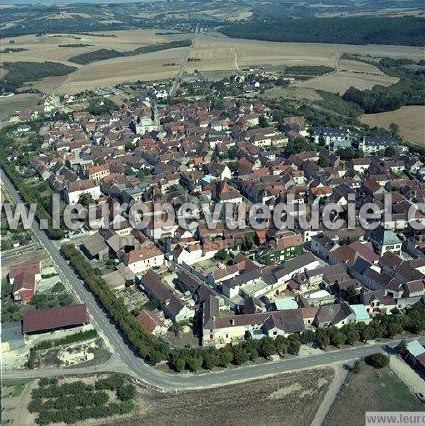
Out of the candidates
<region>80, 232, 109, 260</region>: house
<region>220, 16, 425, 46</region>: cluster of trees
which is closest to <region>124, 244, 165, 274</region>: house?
<region>80, 232, 109, 260</region>: house

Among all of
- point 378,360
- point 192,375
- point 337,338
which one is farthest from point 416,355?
point 192,375

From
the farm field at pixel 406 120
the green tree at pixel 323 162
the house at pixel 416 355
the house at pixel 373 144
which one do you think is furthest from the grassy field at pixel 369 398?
the farm field at pixel 406 120

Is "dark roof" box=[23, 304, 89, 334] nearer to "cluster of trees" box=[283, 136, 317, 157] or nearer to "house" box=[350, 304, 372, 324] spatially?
"house" box=[350, 304, 372, 324]

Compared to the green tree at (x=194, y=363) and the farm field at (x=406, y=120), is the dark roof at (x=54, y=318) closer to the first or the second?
the green tree at (x=194, y=363)

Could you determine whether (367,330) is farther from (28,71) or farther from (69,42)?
(69,42)

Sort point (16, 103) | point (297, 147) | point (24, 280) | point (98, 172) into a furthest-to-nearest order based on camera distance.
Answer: point (16, 103), point (297, 147), point (98, 172), point (24, 280)

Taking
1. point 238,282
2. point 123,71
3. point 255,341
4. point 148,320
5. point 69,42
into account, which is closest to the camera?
point 255,341
